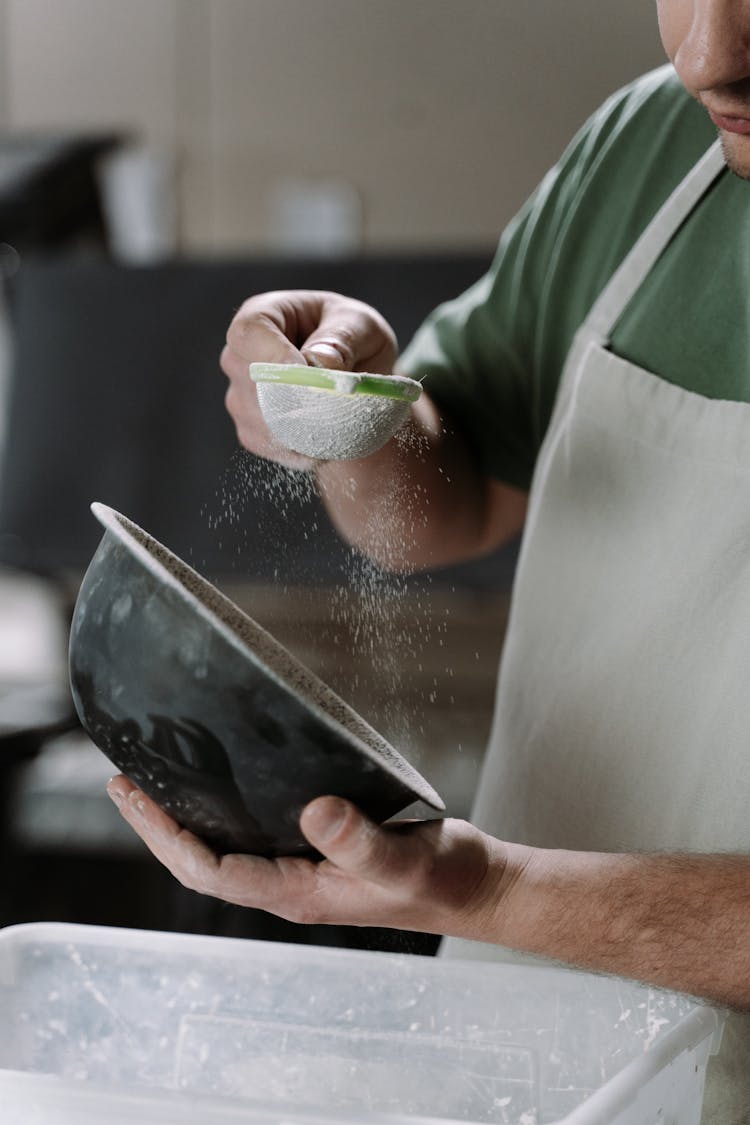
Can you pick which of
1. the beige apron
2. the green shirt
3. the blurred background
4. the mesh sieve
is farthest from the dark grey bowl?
the blurred background

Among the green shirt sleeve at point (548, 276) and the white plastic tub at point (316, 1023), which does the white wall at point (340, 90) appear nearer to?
the green shirt sleeve at point (548, 276)

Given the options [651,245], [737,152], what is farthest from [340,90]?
[737,152]

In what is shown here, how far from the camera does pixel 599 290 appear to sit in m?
1.02

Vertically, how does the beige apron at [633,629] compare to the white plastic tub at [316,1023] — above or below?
above

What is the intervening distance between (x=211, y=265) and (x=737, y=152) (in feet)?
4.55

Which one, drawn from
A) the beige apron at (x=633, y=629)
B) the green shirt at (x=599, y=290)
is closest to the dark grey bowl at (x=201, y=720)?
the beige apron at (x=633, y=629)

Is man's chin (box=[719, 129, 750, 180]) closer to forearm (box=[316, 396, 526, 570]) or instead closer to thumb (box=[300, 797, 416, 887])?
forearm (box=[316, 396, 526, 570])

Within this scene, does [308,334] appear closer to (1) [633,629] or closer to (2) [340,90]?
(1) [633,629]

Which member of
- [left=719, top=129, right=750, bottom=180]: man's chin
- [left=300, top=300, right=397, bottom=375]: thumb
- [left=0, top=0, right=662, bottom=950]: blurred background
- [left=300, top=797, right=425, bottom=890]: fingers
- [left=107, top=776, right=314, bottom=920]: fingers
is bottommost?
[left=0, top=0, right=662, bottom=950]: blurred background

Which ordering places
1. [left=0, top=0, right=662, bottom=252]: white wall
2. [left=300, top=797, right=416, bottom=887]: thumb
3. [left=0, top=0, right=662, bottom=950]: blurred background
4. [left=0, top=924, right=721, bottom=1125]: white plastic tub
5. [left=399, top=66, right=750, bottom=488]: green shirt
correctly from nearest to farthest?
[left=300, top=797, right=416, bottom=887]: thumb < [left=0, top=924, right=721, bottom=1125]: white plastic tub < [left=399, top=66, right=750, bottom=488]: green shirt < [left=0, top=0, right=662, bottom=950]: blurred background < [left=0, top=0, right=662, bottom=252]: white wall

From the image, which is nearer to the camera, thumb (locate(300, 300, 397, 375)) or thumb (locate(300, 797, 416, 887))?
thumb (locate(300, 797, 416, 887))

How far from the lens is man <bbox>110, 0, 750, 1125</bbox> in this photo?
0.69m

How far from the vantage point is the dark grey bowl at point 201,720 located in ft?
2.06

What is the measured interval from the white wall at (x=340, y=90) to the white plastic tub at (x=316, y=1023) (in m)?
1.93
